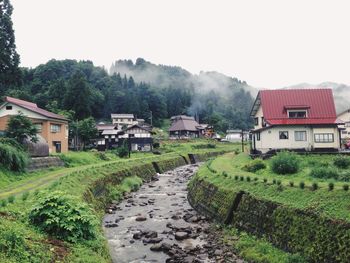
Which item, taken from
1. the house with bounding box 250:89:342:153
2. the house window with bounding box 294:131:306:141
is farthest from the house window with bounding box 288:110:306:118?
the house window with bounding box 294:131:306:141

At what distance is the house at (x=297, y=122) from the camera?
41125 mm

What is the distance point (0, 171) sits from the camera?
2789cm

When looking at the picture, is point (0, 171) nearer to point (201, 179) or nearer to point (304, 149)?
point (201, 179)

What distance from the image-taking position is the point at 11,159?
29656 millimetres

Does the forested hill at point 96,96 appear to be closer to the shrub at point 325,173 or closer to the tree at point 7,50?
the tree at point 7,50

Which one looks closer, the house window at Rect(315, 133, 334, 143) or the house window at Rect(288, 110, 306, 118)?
the house window at Rect(315, 133, 334, 143)

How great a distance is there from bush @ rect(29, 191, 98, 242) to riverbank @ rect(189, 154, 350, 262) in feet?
24.3

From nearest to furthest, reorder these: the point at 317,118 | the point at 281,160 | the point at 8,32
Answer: the point at 281,160, the point at 8,32, the point at 317,118

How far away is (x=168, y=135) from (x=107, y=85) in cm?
3921

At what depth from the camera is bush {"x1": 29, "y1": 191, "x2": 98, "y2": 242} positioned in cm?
1356

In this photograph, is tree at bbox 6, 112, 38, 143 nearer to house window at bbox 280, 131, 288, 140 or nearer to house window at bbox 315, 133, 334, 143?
house window at bbox 280, 131, 288, 140

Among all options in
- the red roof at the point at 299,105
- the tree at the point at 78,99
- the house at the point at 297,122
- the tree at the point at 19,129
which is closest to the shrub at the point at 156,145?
the tree at the point at 78,99

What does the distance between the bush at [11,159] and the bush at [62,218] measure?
17152mm

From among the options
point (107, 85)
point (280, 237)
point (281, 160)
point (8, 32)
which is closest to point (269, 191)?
point (280, 237)
